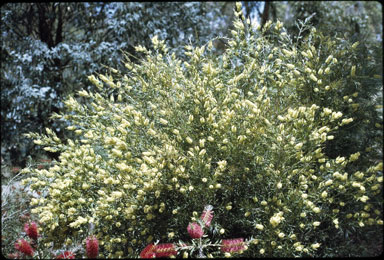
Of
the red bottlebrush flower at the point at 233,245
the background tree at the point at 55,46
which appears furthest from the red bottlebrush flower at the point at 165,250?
the background tree at the point at 55,46

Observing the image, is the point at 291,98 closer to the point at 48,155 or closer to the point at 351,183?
the point at 351,183

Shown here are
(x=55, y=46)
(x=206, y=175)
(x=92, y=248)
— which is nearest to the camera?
(x=92, y=248)

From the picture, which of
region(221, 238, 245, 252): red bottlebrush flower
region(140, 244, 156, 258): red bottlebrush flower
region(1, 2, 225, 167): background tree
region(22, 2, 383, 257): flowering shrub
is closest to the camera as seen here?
region(140, 244, 156, 258): red bottlebrush flower

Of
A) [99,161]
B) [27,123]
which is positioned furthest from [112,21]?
[99,161]

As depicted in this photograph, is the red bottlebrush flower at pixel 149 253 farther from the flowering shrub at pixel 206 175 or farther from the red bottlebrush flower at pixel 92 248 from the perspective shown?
the red bottlebrush flower at pixel 92 248

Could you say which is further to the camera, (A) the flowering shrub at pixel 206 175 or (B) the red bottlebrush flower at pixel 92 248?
(A) the flowering shrub at pixel 206 175

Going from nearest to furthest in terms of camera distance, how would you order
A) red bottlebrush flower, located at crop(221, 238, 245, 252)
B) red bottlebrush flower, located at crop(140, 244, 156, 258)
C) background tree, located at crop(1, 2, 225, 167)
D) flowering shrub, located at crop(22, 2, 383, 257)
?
red bottlebrush flower, located at crop(140, 244, 156, 258)
red bottlebrush flower, located at crop(221, 238, 245, 252)
flowering shrub, located at crop(22, 2, 383, 257)
background tree, located at crop(1, 2, 225, 167)

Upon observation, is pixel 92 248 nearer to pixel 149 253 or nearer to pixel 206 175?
pixel 149 253

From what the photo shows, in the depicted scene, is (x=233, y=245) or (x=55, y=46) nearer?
(x=233, y=245)

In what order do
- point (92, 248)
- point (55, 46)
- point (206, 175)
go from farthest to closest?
point (55, 46)
point (206, 175)
point (92, 248)

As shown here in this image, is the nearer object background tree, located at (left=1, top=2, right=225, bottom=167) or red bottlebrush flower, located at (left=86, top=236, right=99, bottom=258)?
red bottlebrush flower, located at (left=86, top=236, right=99, bottom=258)

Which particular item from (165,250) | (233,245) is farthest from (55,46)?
(233,245)

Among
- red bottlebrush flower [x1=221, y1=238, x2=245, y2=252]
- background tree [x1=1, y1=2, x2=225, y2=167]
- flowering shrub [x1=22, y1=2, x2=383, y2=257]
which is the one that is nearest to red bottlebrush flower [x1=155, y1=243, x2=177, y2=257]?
flowering shrub [x1=22, y1=2, x2=383, y2=257]

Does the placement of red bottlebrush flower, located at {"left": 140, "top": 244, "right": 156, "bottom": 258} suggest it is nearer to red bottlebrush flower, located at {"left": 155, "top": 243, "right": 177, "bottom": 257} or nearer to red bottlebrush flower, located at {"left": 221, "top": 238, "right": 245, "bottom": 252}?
red bottlebrush flower, located at {"left": 155, "top": 243, "right": 177, "bottom": 257}
